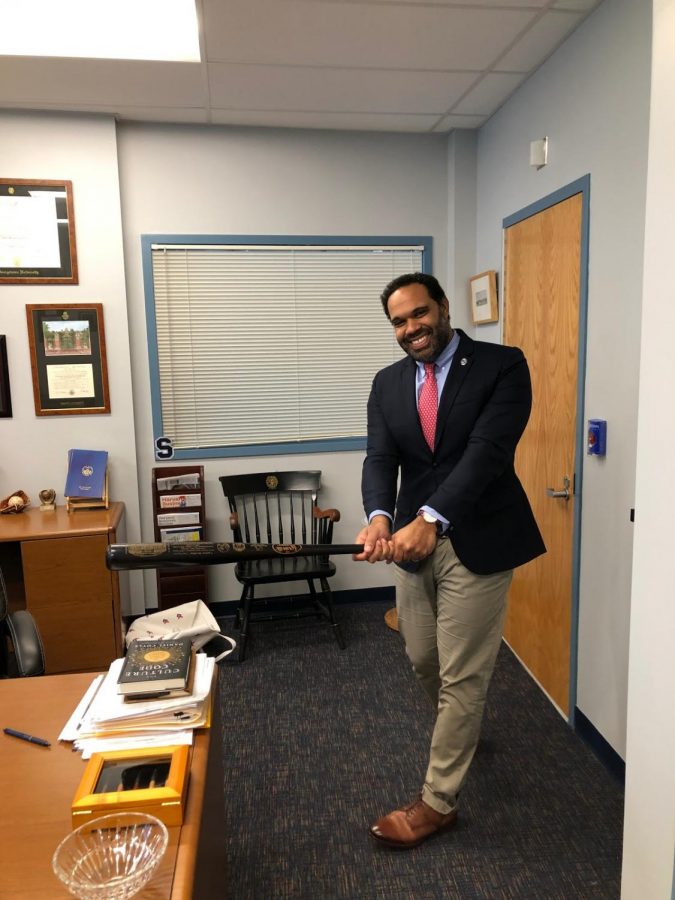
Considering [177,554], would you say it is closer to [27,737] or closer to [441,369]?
[27,737]

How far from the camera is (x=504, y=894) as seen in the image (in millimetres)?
1697

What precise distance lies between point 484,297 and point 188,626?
7.63 ft

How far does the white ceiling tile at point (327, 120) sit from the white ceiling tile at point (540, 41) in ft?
2.16

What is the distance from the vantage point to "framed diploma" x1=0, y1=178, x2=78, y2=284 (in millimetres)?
3096

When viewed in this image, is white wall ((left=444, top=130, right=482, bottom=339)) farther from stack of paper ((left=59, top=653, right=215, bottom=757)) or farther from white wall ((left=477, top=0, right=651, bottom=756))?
stack of paper ((left=59, top=653, right=215, bottom=757))

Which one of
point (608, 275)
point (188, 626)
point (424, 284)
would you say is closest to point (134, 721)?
point (188, 626)

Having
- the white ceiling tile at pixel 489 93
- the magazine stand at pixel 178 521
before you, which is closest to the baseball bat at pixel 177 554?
the magazine stand at pixel 178 521

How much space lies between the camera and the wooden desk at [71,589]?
2.75 meters

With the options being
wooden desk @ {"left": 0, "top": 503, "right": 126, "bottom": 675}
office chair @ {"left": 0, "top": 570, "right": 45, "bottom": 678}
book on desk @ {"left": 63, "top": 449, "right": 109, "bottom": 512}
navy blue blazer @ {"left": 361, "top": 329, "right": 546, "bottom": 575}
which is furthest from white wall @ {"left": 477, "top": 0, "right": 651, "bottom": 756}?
book on desk @ {"left": 63, "top": 449, "right": 109, "bottom": 512}

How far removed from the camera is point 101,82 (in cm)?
269

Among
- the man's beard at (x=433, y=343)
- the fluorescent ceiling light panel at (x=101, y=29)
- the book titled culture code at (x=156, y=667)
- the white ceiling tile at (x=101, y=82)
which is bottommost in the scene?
the book titled culture code at (x=156, y=667)

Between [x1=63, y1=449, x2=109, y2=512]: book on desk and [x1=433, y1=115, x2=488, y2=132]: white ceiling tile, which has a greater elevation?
[x1=433, y1=115, x2=488, y2=132]: white ceiling tile

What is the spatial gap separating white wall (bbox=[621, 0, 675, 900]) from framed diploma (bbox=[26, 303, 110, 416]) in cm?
276

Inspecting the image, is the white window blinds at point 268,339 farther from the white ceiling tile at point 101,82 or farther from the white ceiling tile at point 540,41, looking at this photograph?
the white ceiling tile at point 540,41
